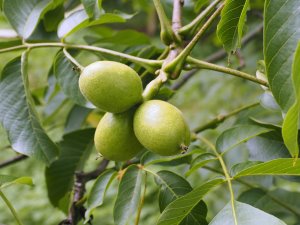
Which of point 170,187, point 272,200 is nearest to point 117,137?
point 170,187

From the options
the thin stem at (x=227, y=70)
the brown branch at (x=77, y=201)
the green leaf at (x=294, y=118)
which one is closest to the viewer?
the green leaf at (x=294, y=118)

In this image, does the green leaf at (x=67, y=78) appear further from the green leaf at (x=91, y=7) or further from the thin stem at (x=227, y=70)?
the thin stem at (x=227, y=70)

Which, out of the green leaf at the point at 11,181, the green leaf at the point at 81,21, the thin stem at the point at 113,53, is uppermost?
the green leaf at the point at 81,21

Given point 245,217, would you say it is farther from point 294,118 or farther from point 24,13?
point 24,13

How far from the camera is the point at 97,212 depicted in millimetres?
3043

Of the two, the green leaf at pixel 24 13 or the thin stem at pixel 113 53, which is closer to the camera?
the thin stem at pixel 113 53

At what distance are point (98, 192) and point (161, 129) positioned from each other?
343 millimetres

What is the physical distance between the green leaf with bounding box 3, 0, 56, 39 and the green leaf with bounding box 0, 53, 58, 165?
13 cm

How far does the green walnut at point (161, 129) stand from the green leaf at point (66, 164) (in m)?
0.61

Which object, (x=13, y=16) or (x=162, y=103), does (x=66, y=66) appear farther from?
(x=162, y=103)

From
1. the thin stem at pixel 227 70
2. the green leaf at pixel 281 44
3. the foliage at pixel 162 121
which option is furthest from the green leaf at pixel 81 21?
the green leaf at pixel 281 44

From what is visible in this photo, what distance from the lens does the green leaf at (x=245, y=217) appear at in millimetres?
970

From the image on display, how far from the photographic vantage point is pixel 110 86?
1060 millimetres

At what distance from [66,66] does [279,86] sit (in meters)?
0.77
